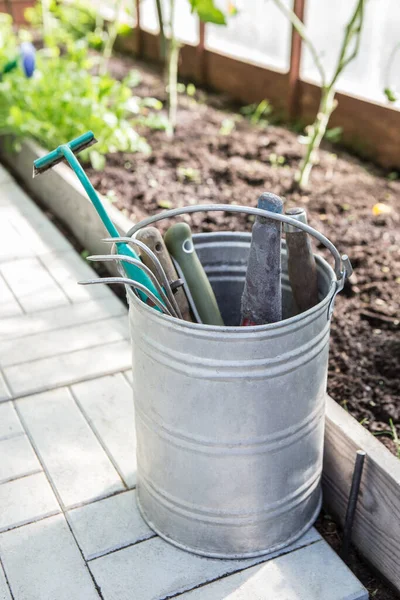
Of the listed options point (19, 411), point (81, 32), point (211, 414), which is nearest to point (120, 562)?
point (211, 414)

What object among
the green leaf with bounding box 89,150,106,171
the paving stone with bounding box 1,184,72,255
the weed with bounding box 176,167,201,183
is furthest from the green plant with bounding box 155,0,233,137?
the paving stone with bounding box 1,184,72,255

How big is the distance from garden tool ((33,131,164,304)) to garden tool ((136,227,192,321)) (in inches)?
2.5

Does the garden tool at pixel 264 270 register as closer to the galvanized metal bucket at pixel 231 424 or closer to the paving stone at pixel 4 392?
the galvanized metal bucket at pixel 231 424

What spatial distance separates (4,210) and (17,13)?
5805mm

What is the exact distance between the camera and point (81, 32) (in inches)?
294

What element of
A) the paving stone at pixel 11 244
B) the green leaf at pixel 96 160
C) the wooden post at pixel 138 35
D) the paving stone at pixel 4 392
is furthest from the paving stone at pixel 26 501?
the wooden post at pixel 138 35

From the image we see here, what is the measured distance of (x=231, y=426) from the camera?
1637 millimetres

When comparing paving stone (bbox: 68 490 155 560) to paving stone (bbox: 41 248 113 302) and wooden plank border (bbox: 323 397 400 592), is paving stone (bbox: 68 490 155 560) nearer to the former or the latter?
wooden plank border (bbox: 323 397 400 592)

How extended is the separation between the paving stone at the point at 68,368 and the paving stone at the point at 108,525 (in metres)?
0.62

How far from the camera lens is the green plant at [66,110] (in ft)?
12.9

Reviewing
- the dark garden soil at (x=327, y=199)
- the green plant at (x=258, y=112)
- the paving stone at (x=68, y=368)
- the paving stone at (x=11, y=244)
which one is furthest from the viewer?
the green plant at (x=258, y=112)

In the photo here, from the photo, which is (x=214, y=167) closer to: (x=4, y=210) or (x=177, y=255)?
(x=4, y=210)

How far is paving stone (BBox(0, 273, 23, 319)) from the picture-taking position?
9.65ft

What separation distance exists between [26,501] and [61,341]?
33.9 inches
